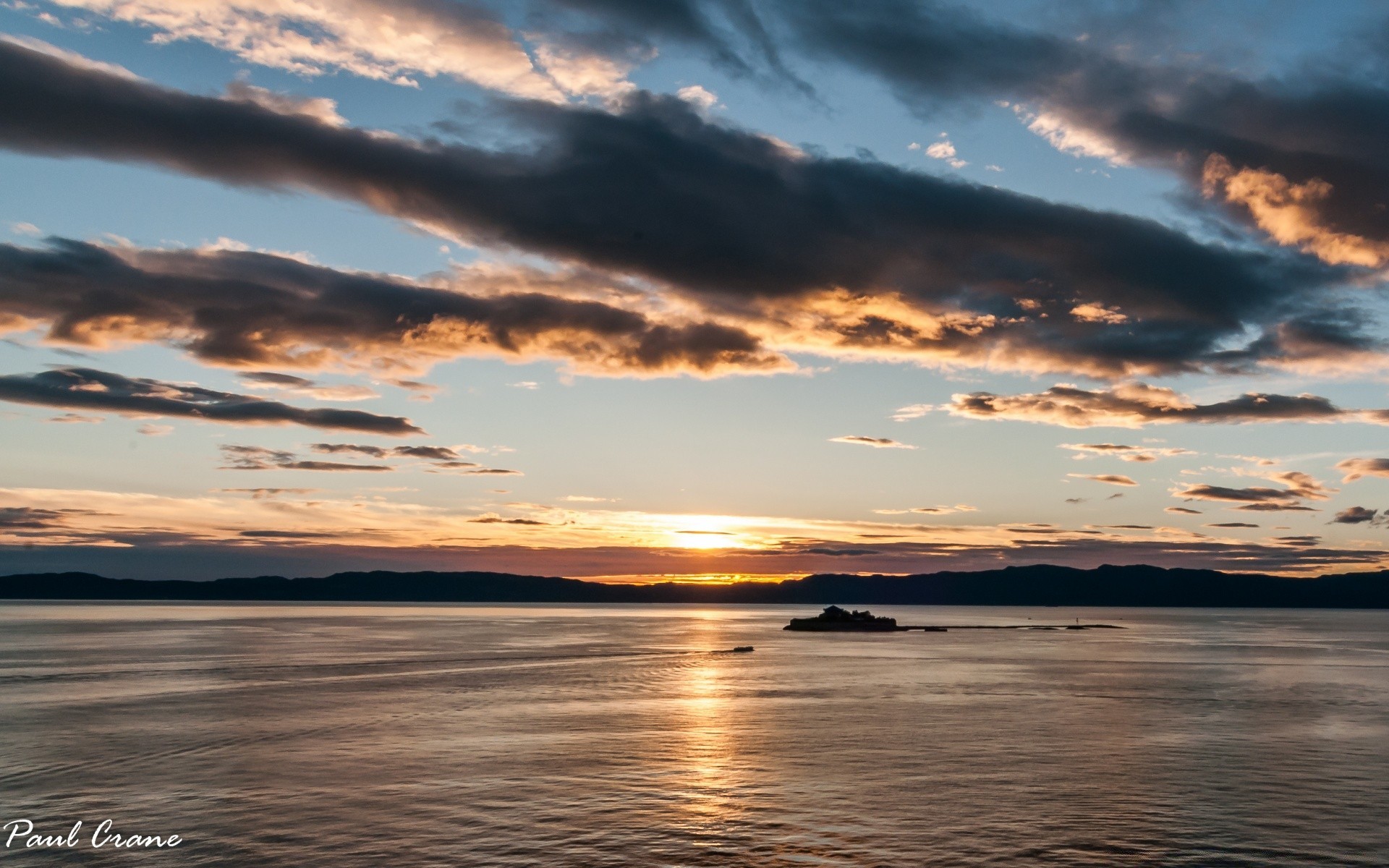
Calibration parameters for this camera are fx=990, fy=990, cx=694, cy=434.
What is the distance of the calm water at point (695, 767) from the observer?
2809 cm

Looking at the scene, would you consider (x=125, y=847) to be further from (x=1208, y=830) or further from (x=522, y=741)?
(x=1208, y=830)

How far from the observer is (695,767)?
4084 cm

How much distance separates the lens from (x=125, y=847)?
89.2 feet

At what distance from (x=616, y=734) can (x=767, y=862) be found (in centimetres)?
2453

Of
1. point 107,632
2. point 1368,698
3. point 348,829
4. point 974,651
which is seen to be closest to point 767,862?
point 348,829
